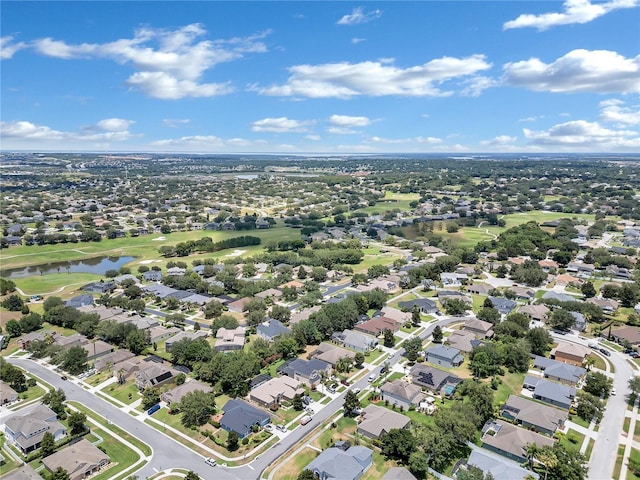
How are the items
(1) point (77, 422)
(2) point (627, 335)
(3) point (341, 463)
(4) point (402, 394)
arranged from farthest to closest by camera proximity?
(2) point (627, 335) → (4) point (402, 394) → (1) point (77, 422) → (3) point (341, 463)

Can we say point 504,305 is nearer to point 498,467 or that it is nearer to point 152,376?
point 498,467

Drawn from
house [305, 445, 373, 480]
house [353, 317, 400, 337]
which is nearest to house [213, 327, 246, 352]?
house [353, 317, 400, 337]

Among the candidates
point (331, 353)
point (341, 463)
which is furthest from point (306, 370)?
point (341, 463)

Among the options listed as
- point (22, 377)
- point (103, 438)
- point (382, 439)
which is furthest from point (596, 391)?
point (22, 377)

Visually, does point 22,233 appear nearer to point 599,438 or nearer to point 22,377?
point 22,377

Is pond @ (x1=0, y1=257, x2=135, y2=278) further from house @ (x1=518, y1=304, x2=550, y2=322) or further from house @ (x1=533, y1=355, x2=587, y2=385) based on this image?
house @ (x1=533, y1=355, x2=587, y2=385)
